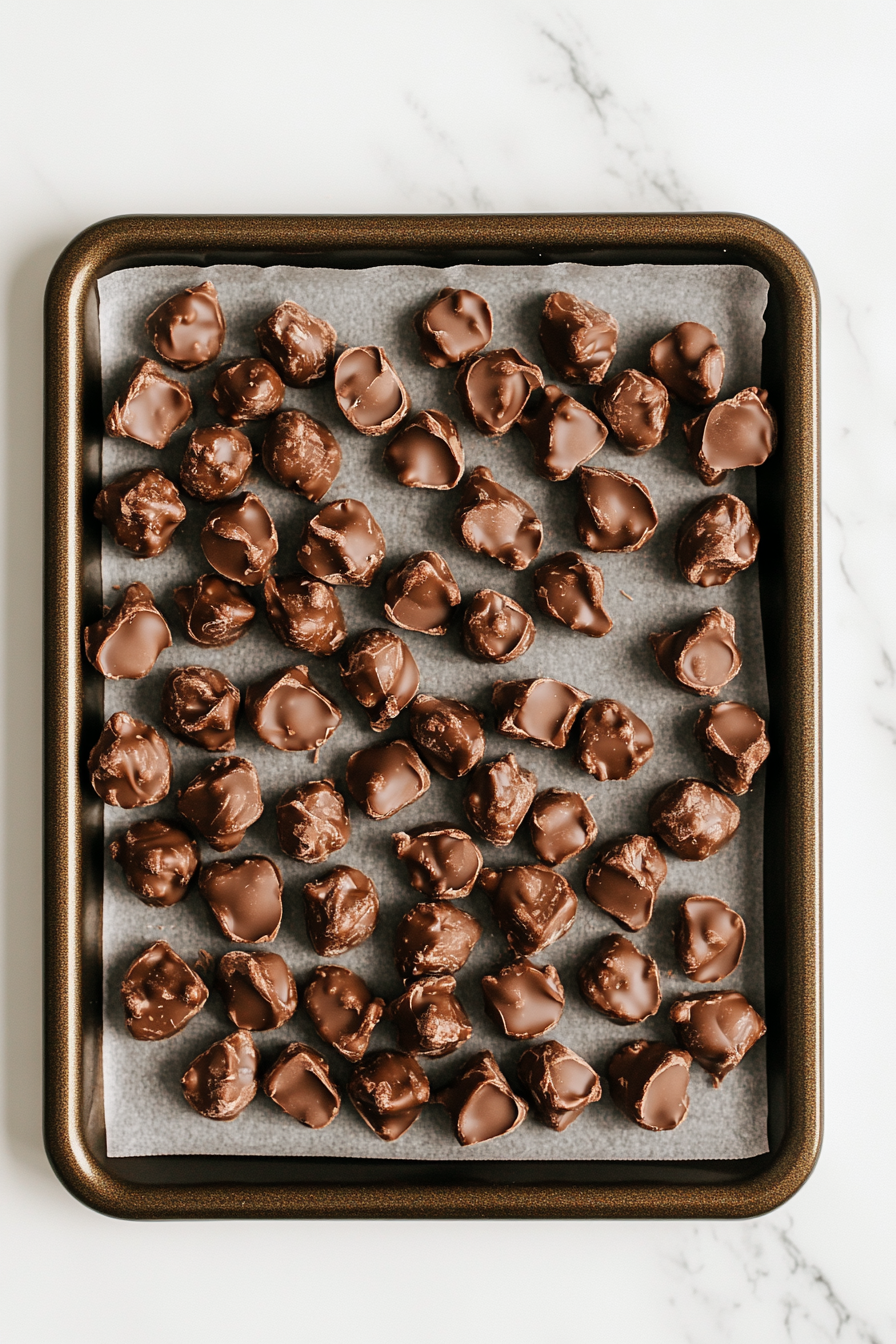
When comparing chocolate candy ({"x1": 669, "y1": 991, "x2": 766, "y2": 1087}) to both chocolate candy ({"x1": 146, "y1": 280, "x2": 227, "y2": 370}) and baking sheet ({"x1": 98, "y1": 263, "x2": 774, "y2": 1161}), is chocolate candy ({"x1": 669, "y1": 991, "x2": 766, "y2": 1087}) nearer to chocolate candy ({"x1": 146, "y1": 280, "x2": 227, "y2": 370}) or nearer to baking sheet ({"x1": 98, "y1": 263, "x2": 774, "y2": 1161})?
baking sheet ({"x1": 98, "y1": 263, "x2": 774, "y2": 1161})

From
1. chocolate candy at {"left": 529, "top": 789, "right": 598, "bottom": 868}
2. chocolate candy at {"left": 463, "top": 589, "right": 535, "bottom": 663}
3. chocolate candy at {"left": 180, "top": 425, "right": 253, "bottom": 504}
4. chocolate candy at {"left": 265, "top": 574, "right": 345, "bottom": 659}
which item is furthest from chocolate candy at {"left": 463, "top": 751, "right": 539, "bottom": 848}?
chocolate candy at {"left": 180, "top": 425, "right": 253, "bottom": 504}

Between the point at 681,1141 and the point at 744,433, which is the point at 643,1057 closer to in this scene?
the point at 681,1141

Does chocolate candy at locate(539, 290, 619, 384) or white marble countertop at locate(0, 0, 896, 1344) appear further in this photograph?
white marble countertop at locate(0, 0, 896, 1344)

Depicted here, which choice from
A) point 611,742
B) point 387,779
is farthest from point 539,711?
point 387,779

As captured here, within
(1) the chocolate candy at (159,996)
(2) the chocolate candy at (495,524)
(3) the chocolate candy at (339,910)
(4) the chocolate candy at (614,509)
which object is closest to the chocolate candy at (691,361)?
(4) the chocolate candy at (614,509)

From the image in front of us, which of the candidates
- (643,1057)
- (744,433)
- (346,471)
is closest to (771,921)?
(643,1057)

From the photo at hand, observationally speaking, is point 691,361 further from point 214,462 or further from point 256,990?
point 256,990

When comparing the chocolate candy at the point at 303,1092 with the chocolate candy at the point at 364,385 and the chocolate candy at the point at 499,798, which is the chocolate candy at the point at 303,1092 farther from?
the chocolate candy at the point at 364,385
